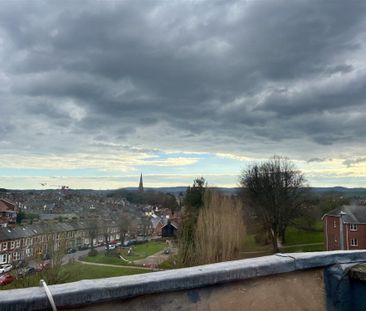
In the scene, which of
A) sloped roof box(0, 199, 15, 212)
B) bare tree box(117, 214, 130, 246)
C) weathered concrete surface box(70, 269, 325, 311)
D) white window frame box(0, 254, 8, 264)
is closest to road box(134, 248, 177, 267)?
bare tree box(117, 214, 130, 246)

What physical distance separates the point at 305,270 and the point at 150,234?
4346 centimetres

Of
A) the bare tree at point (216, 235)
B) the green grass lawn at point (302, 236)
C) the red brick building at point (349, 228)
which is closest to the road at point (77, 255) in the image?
the bare tree at point (216, 235)

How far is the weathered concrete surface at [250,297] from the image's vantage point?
1.61m

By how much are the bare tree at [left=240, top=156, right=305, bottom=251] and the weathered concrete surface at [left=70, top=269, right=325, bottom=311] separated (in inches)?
1053

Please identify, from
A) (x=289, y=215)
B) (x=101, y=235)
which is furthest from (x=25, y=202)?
(x=289, y=215)

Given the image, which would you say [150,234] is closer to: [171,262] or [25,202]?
[25,202]

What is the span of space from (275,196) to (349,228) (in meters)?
6.23

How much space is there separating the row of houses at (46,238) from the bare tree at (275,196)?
41.3 feet

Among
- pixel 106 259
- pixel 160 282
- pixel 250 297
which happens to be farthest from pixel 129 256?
pixel 160 282

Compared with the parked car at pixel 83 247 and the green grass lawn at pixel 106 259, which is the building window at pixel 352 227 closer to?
the green grass lawn at pixel 106 259

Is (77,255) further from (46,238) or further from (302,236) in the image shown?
(302,236)

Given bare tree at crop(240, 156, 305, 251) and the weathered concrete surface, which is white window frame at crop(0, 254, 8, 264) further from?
the weathered concrete surface

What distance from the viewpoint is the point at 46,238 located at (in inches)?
621

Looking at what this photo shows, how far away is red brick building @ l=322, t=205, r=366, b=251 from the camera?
26.8 metres
